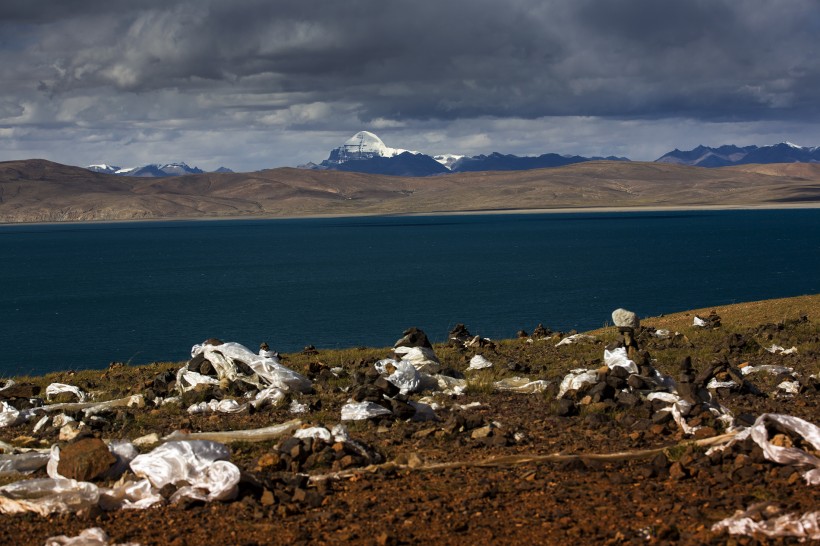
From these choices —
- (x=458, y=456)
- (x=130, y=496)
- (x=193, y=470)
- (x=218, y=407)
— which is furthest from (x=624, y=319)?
(x=130, y=496)

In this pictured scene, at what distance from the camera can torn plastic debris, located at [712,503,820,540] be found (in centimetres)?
665

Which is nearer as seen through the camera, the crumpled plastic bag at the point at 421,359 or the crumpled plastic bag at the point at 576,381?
the crumpled plastic bag at the point at 576,381

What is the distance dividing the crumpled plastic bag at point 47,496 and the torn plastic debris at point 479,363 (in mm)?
8706

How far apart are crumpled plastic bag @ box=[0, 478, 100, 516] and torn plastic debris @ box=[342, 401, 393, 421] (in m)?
3.55

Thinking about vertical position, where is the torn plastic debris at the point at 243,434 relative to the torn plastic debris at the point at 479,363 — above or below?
above

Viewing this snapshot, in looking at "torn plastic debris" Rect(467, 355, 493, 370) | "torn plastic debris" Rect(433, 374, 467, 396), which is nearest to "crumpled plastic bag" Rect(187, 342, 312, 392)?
"torn plastic debris" Rect(433, 374, 467, 396)

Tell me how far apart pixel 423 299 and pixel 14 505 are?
50.2 m

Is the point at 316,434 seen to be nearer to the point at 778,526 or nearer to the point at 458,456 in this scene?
the point at 458,456

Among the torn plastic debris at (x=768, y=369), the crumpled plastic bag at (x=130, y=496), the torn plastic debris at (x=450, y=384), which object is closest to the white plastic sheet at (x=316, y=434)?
the crumpled plastic bag at (x=130, y=496)

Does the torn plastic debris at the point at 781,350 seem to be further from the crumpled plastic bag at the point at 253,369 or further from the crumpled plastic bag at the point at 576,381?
the crumpled plastic bag at the point at 253,369

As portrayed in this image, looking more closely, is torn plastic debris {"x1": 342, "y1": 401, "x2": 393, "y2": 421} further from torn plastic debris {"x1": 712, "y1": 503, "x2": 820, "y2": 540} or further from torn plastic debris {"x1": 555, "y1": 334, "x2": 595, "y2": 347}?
torn plastic debris {"x1": 555, "y1": 334, "x2": 595, "y2": 347}

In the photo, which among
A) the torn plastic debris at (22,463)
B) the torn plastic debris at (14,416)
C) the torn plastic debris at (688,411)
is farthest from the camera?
the torn plastic debris at (14,416)

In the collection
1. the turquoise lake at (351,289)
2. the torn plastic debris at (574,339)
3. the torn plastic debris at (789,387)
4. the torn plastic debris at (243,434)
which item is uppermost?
the torn plastic debris at (243,434)

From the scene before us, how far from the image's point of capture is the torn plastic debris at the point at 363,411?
10.7 meters
